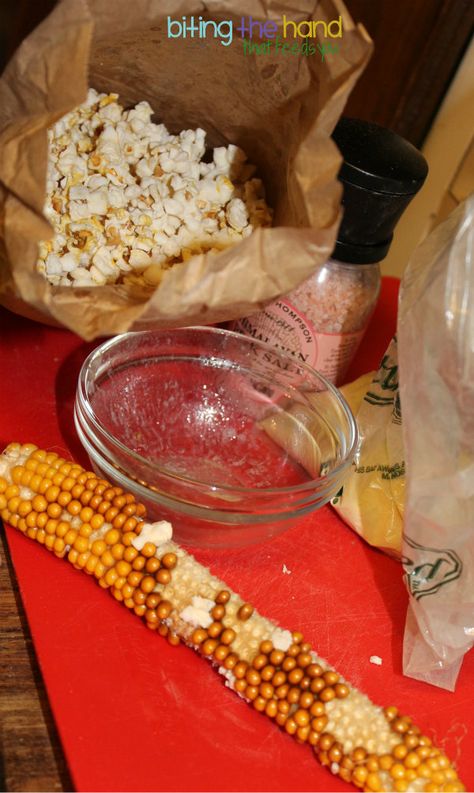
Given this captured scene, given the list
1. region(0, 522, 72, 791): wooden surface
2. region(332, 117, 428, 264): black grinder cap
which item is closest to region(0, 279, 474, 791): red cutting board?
region(0, 522, 72, 791): wooden surface

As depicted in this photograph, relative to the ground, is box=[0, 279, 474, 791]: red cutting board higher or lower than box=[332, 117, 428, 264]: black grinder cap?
lower

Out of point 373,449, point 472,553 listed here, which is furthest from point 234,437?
point 472,553

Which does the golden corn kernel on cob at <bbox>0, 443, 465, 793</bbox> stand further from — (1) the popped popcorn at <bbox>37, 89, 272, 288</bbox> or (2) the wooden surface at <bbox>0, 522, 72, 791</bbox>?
(1) the popped popcorn at <bbox>37, 89, 272, 288</bbox>

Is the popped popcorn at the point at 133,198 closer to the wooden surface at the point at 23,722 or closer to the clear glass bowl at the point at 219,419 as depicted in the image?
the clear glass bowl at the point at 219,419

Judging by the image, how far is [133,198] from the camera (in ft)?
2.47

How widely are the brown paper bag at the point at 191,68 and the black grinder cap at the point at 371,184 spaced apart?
5cm

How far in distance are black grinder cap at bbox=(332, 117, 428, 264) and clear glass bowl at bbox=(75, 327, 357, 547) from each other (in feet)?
0.40

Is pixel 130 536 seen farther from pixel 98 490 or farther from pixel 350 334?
pixel 350 334

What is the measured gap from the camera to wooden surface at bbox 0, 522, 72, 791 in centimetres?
50

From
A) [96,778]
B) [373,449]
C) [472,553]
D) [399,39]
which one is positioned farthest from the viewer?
[399,39]

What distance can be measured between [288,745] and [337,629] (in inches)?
4.5

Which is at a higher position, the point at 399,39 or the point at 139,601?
the point at 399,39

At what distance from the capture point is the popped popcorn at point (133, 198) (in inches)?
28.7

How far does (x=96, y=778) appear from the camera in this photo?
1.63 ft
